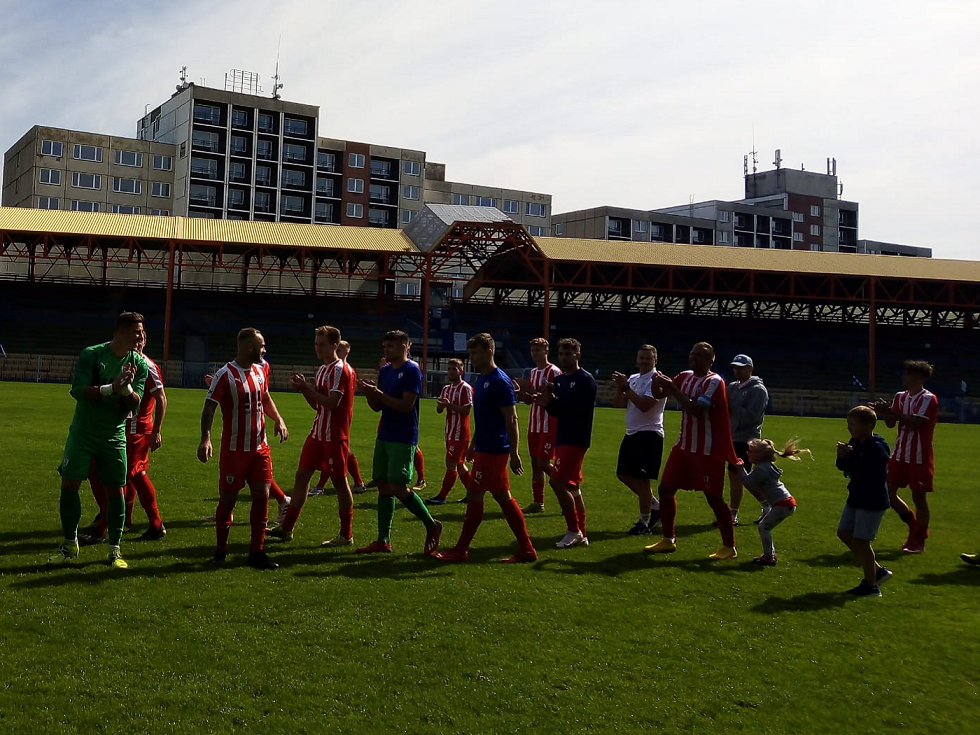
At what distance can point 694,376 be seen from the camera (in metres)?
8.28

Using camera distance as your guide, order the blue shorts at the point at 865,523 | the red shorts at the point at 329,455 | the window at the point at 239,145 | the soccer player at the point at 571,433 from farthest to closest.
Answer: the window at the point at 239,145 → the soccer player at the point at 571,433 → the red shorts at the point at 329,455 → the blue shorts at the point at 865,523

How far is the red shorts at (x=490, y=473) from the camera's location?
7.39 metres

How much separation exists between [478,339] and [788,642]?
3308mm

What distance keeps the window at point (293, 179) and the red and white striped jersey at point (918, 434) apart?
246 feet

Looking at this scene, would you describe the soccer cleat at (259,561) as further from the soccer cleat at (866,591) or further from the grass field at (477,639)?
the soccer cleat at (866,591)

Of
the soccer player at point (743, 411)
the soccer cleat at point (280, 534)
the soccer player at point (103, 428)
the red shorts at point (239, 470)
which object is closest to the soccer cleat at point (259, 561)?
the red shorts at point (239, 470)

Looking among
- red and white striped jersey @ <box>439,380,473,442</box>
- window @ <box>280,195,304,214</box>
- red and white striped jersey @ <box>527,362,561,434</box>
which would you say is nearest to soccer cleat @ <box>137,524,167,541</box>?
red and white striped jersey @ <box>439,380,473,442</box>

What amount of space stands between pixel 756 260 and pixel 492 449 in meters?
41.8

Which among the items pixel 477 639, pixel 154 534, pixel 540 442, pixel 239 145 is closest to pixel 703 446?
pixel 540 442

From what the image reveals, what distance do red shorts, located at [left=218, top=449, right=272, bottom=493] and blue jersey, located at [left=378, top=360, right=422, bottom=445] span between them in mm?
1090

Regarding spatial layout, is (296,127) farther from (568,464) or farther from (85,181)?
(568,464)

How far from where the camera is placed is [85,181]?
241ft

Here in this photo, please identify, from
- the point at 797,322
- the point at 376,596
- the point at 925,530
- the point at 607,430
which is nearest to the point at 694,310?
the point at 797,322

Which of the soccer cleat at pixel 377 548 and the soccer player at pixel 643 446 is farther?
the soccer player at pixel 643 446
